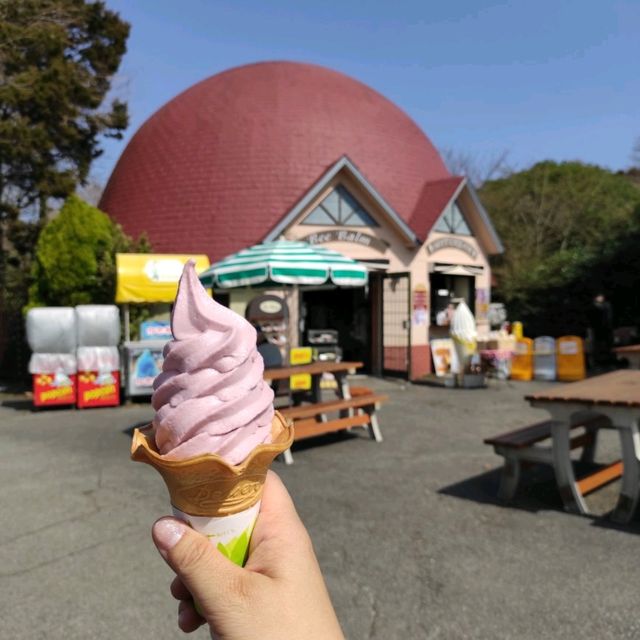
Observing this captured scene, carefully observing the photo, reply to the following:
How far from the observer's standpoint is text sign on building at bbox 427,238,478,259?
18177mm

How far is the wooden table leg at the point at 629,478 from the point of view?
16.9ft

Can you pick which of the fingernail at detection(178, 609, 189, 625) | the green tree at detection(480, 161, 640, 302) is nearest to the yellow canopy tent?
the fingernail at detection(178, 609, 189, 625)

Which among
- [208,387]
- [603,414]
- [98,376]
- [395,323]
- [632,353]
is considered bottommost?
[98,376]

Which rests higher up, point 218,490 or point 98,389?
Answer: point 218,490

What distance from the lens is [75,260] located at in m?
14.7

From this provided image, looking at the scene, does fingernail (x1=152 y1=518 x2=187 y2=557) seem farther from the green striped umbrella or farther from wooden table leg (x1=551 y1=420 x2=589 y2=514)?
the green striped umbrella

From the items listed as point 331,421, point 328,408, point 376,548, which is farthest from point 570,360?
point 376,548

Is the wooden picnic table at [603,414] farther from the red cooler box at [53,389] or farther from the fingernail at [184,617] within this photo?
the red cooler box at [53,389]

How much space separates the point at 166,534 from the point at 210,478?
0.71 feet

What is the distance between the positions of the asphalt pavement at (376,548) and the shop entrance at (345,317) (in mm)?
10268

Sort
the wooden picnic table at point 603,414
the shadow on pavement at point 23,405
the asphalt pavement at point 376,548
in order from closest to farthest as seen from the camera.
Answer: the asphalt pavement at point 376,548 → the wooden picnic table at point 603,414 → the shadow on pavement at point 23,405

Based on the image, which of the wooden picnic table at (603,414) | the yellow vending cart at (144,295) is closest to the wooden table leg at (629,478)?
the wooden picnic table at (603,414)

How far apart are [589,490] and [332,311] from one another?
1484 centimetres

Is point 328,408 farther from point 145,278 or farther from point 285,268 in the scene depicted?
point 145,278
